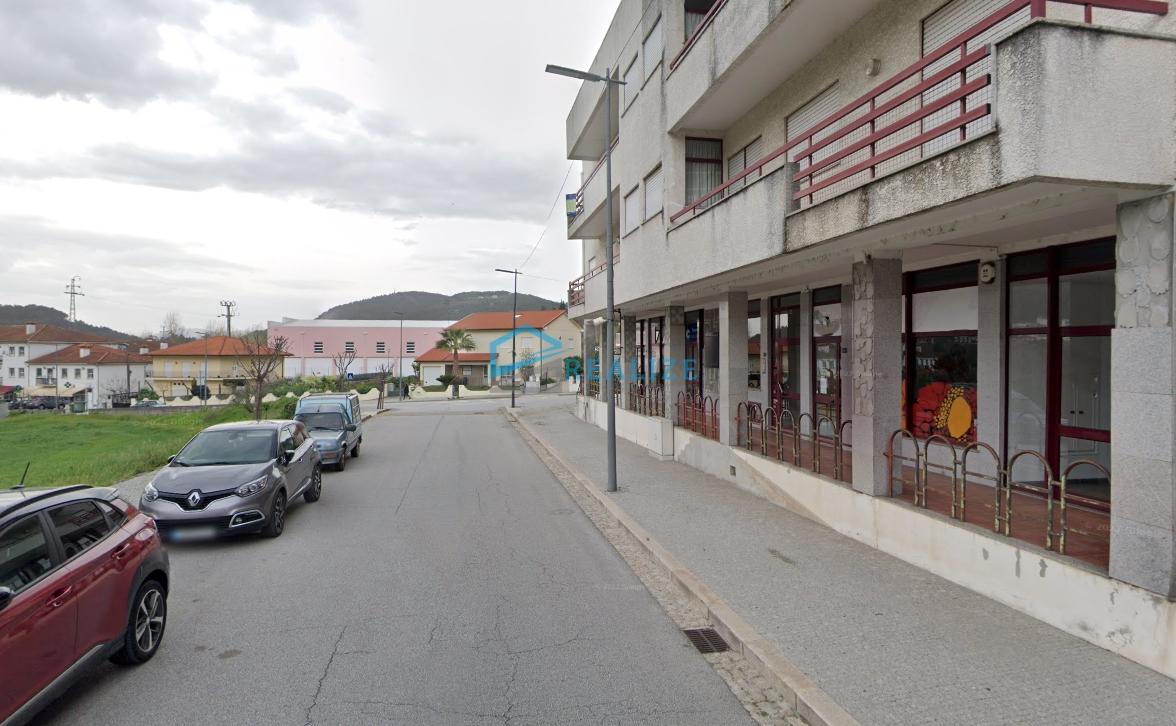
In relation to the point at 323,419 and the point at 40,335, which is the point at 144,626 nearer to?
the point at 323,419

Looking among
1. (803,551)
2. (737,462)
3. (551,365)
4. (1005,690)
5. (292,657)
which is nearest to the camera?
(1005,690)

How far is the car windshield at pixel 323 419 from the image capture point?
16.9 m

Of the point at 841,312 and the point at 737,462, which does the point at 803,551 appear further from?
the point at 841,312

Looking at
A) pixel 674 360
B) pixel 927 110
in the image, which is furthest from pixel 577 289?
pixel 927 110

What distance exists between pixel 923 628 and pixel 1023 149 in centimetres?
373

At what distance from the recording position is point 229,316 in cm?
8056

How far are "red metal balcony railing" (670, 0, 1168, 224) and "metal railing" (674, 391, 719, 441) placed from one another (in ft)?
17.7

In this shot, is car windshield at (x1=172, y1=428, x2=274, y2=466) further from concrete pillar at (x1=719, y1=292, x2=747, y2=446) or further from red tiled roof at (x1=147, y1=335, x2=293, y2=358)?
red tiled roof at (x1=147, y1=335, x2=293, y2=358)

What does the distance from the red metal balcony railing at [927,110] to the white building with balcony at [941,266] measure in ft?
0.13

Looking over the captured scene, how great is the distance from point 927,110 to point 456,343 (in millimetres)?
69652

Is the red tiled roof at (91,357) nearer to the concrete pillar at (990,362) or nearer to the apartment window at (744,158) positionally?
the apartment window at (744,158)

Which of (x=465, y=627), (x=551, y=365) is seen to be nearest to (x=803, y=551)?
(x=465, y=627)

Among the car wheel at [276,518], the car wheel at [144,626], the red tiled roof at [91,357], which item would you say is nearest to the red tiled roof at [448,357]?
the red tiled roof at [91,357]

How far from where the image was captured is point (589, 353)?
30.2 metres
